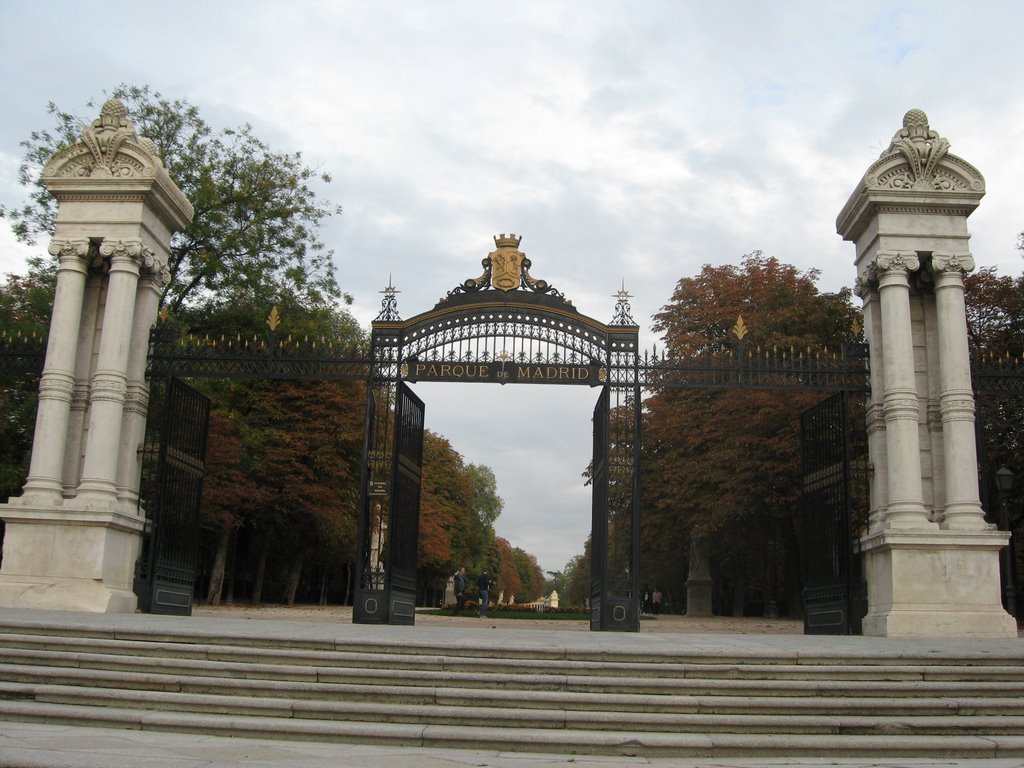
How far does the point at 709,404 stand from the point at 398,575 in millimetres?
17888

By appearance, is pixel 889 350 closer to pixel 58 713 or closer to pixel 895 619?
pixel 895 619

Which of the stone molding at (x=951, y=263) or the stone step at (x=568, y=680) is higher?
the stone molding at (x=951, y=263)

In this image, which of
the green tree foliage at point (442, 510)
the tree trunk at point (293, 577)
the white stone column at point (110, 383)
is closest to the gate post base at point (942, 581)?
the white stone column at point (110, 383)

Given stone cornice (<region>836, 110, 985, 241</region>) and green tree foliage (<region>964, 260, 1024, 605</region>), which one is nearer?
stone cornice (<region>836, 110, 985, 241</region>)

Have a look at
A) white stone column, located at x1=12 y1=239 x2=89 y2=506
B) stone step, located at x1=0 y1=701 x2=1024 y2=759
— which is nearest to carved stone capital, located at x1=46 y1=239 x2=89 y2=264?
white stone column, located at x1=12 y1=239 x2=89 y2=506

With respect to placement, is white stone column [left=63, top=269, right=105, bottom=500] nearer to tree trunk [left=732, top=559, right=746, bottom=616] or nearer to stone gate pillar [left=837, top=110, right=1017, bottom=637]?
stone gate pillar [left=837, top=110, right=1017, bottom=637]

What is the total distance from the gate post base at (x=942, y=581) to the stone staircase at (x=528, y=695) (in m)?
3.51

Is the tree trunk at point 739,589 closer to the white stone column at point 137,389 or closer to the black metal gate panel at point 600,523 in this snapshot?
the black metal gate panel at point 600,523

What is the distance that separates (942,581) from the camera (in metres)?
13.9

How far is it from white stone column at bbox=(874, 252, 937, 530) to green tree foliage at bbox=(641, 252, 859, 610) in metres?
11.1

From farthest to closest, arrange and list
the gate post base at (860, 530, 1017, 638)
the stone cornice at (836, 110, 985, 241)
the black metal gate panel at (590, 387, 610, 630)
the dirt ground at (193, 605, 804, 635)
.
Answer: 1. the dirt ground at (193, 605, 804, 635)
2. the black metal gate panel at (590, 387, 610, 630)
3. the stone cornice at (836, 110, 985, 241)
4. the gate post base at (860, 530, 1017, 638)

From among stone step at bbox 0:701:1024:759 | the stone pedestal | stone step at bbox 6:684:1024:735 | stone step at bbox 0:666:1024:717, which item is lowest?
stone step at bbox 0:701:1024:759

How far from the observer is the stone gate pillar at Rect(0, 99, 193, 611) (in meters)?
14.5

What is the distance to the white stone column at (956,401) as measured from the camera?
14.3 m
